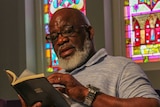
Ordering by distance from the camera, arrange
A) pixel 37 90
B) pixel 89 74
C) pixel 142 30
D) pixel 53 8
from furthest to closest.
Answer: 1. pixel 53 8
2. pixel 142 30
3. pixel 89 74
4. pixel 37 90

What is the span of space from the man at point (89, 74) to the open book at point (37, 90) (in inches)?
1.5

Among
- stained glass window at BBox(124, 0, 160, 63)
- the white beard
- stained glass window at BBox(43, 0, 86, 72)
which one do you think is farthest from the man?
stained glass window at BBox(43, 0, 86, 72)

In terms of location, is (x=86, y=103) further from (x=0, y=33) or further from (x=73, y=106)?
(x=0, y=33)

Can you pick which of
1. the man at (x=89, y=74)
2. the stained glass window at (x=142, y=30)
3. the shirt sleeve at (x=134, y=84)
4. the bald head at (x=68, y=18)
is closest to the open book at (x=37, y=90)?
the man at (x=89, y=74)

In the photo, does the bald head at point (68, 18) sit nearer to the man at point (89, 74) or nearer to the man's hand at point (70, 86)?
the man at point (89, 74)

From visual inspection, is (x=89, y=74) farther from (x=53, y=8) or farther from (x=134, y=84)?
(x=53, y=8)

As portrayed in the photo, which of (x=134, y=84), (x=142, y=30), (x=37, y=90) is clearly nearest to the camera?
(x=37, y=90)

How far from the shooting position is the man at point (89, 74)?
4.96 ft

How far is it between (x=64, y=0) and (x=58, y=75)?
6.14ft

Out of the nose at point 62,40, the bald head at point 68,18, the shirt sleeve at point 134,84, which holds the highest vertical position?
the bald head at point 68,18

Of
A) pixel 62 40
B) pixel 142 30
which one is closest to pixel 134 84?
pixel 62 40

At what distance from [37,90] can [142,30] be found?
168 cm

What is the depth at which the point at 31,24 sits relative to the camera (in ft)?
10.9

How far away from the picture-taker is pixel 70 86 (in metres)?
1.51
